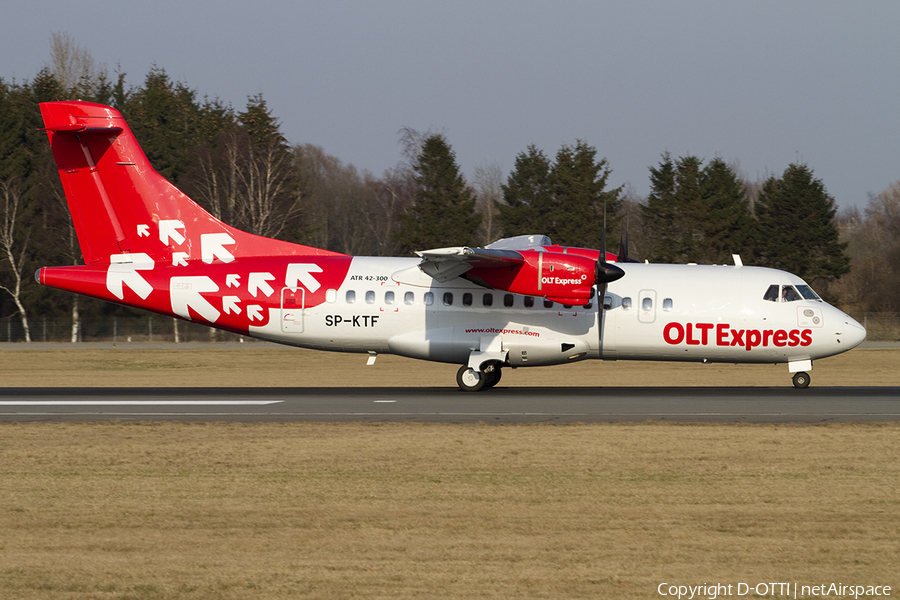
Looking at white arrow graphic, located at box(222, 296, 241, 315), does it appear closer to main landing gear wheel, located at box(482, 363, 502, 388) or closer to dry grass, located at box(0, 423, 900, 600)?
main landing gear wheel, located at box(482, 363, 502, 388)

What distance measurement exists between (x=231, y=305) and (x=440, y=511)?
517 inches

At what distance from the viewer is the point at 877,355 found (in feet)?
129

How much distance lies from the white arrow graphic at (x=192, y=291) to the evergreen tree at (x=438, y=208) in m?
34.8

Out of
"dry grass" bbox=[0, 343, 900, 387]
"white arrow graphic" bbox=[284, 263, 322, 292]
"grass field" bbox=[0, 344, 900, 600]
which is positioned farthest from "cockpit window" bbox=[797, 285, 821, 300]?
"white arrow graphic" bbox=[284, 263, 322, 292]

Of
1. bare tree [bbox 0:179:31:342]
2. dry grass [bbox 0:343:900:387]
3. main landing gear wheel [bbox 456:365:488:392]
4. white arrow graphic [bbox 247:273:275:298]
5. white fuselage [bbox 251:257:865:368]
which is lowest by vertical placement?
dry grass [bbox 0:343:900:387]

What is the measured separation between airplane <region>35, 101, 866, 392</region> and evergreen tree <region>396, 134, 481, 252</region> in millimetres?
34220

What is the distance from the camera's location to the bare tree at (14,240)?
173ft

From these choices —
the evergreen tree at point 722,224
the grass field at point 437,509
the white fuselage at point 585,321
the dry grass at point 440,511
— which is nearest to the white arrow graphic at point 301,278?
the white fuselage at point 585,321

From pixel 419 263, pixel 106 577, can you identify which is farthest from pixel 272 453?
pixel 419 263

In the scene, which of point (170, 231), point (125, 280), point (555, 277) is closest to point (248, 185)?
point (170, 231)

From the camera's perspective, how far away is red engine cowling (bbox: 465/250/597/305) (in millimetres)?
19547

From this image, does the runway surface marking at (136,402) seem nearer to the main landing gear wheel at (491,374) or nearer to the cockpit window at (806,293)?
the main landing gear wheel at (491,374)

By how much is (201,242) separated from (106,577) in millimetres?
15767

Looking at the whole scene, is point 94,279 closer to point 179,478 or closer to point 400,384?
point 400,384
